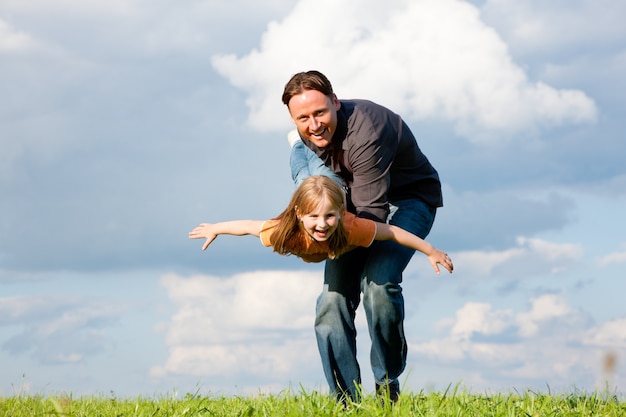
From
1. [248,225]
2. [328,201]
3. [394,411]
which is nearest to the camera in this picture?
[394,411]

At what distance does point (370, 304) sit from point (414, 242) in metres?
0.64

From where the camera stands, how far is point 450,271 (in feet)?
21.9

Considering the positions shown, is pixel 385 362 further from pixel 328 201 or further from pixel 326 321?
pixel 328 201

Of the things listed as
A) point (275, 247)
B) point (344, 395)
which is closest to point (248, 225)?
point (275, 247)

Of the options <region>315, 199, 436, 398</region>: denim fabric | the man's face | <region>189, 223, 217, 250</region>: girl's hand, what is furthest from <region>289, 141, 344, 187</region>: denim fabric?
<region>189, 223, 217, 250</region>: girl's hand

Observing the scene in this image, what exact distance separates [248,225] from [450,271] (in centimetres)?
178

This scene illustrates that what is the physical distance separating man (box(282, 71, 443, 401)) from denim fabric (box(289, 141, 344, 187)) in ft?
0.27

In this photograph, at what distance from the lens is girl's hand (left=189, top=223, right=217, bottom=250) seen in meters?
6.97

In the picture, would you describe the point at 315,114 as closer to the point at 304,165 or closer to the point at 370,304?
the point at 304,165

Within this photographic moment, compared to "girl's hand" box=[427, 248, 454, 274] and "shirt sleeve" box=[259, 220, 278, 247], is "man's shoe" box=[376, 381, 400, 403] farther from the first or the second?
"shirt sleeve" box=[259, 220, 278, 247]

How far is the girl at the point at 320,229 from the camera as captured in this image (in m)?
6.32

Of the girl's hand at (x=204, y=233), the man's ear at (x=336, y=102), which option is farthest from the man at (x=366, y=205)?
the girl's hand at (x=204, y=233)

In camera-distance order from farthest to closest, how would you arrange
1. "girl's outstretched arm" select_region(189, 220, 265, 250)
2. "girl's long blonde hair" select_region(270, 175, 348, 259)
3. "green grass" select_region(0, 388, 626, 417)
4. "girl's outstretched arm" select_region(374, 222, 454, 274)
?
1. "girl's outstretched arm" select_region(189, 220, 265, 250)
2. "girl's outstretched arm" select_region(374, 222, 454, 274)
3. "girl's long blonde hair" select_region(270, 175, 348, 259)
4. "green grass" select_region(0, 388, 626, 417)

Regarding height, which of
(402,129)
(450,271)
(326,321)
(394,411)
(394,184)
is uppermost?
(402,129)
